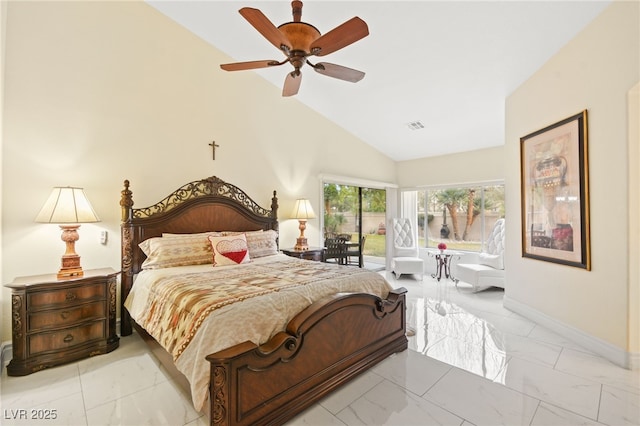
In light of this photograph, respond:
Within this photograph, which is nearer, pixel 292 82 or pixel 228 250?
pixel 292 82

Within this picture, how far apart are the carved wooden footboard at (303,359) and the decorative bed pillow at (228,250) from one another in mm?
1511

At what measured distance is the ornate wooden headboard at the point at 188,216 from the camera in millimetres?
3051

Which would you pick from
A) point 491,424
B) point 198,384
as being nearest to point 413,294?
point 491,424

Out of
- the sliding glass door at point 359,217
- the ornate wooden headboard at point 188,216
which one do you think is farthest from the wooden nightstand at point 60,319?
the sliding glass door at point 359,217

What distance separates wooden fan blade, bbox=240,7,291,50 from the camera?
1.79 metres

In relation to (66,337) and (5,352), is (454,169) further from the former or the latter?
(5,352)

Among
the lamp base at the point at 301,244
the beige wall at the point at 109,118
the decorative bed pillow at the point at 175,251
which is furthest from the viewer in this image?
the lamp base at the point at 301,244

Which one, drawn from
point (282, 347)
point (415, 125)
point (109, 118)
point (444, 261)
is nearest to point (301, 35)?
point (282, 347)

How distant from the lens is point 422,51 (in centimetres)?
319

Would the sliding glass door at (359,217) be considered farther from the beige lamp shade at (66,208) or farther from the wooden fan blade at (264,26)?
the beige lamp shade at (66,208)

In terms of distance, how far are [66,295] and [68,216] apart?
2.21 feet

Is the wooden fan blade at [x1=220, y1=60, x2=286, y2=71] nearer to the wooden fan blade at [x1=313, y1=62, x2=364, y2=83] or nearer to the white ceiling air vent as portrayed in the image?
the wooden fan blade at [x1=313, y1=62, x2=364, y2=83]

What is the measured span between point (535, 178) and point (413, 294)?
236 centimetres

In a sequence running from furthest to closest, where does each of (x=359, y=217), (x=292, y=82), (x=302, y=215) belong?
(x=359, y=217) < (x=302, y=215) < (x=292, y=82)
